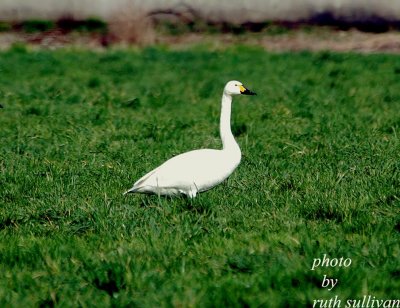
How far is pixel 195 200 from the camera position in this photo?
23.2 ft

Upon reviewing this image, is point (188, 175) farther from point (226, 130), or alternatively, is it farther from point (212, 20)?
point (212, 20)

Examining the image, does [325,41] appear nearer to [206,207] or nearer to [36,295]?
[206,207]

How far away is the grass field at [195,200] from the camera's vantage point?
5359 mm

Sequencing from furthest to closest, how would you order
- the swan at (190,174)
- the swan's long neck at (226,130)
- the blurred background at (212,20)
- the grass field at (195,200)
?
the blurred background at (212,20)
the swan's long neck at (226,130)
the swan at (190,174)
the grass field at (195,200)

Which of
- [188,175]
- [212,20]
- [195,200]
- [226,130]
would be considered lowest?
[212,20]

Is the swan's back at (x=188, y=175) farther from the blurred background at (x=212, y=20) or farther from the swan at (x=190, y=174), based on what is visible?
the blurred background at (x=212, y=20)

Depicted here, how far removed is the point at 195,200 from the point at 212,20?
20281 millimetres

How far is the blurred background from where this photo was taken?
26125 mm

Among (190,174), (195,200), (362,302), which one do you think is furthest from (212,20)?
(362,302)

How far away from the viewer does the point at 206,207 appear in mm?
6965

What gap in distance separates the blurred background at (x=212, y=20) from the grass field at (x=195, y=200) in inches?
428

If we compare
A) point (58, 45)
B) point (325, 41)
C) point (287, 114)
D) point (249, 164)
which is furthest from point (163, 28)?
point (249, 164)

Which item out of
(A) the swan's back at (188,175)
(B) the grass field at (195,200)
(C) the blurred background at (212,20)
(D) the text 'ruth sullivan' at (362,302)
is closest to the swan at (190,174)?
(A) the swan's back at (188,175)

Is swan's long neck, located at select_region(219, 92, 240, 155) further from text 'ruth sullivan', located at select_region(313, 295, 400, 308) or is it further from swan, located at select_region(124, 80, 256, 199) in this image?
text 'ruth sullivan', located at select_region(313, 295, 400, 308)
